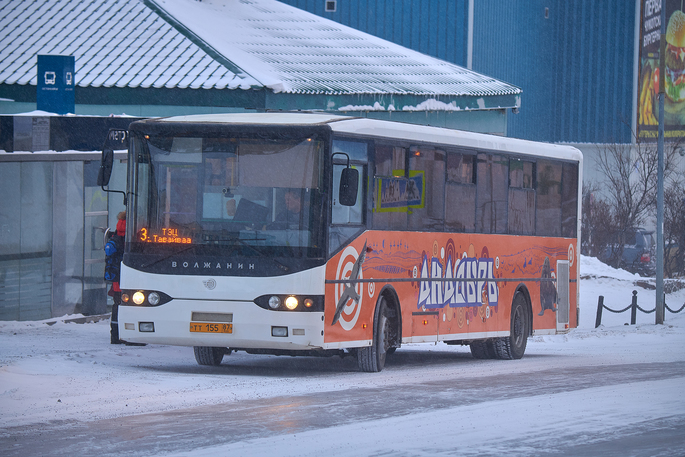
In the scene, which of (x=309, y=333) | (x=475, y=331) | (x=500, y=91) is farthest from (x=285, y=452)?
(x=500, y=91)

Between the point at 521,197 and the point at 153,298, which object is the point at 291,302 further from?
the point at 521,197

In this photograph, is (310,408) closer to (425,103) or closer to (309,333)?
(309,333)

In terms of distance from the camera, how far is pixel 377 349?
1425 centimetres

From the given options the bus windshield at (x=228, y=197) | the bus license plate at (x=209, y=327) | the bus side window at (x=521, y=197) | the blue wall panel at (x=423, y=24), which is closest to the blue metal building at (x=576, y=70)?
the blue wall panel at (x=423, y=24)

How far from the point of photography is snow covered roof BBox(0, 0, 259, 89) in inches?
989

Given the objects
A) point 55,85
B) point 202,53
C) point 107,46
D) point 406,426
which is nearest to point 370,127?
point 406,426

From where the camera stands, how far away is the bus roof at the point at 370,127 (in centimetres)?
1338

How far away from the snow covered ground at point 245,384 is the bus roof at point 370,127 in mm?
2890

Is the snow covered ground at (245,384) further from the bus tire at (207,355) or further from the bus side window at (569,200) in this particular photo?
the bus side window at (569,200)

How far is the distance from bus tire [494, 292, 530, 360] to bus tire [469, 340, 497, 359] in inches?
2.9

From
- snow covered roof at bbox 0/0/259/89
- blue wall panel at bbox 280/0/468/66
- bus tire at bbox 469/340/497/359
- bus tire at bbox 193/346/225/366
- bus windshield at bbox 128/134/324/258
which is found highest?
blue wall panel at bbox 280/0/468/66

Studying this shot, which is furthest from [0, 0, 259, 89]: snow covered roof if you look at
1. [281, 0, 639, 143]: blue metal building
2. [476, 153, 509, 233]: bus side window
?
[281, 0, 639, 143]: blue metal building

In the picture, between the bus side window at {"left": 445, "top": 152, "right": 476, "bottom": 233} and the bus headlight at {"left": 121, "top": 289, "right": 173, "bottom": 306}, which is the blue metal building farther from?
the bus headlight at {"left": 121, "top": 289, "right": 173, "bottom": 306}

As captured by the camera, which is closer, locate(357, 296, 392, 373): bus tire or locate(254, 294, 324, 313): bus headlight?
locate(254, 294, 324, 313): bus headlight
